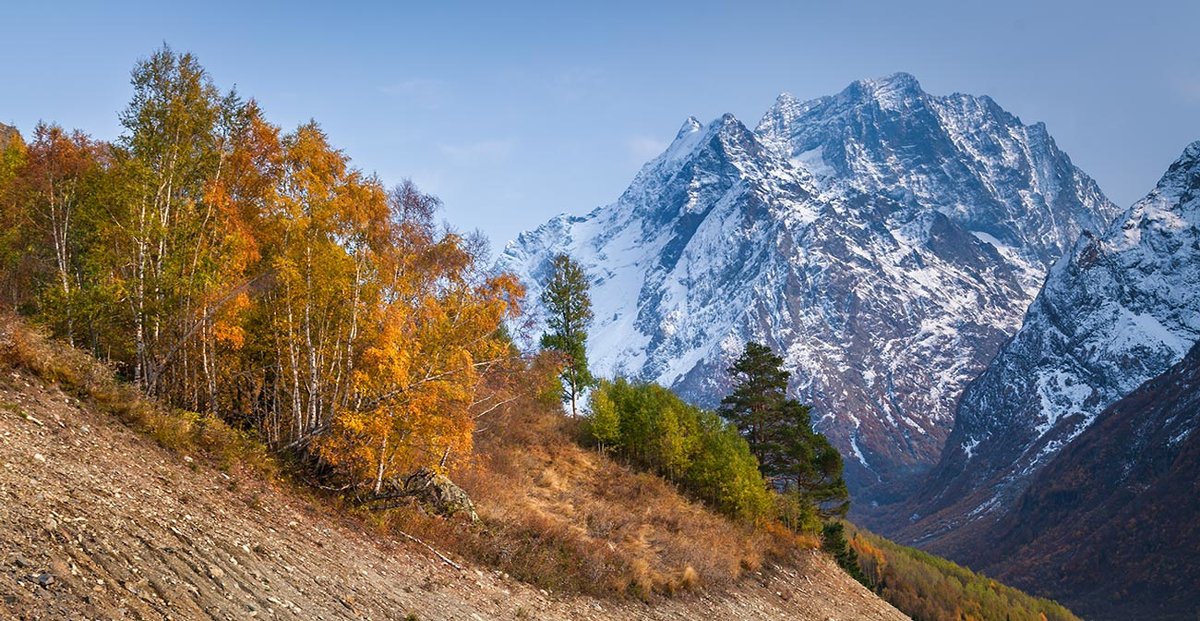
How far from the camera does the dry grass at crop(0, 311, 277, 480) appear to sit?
1734 centimetres

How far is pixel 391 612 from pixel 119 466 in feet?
20.8

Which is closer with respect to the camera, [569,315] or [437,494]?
[437,494]

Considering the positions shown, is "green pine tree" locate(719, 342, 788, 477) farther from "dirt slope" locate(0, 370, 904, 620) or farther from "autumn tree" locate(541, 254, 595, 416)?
"dirt slope" locate(0, 370, 904, 620)

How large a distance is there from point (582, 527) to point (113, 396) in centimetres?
1643

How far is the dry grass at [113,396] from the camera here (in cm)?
1734

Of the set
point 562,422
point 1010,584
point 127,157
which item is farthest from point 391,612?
point 1010,584

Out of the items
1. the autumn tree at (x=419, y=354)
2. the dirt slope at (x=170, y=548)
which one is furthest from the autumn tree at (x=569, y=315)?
the dirt slope at (x=170, y=548)

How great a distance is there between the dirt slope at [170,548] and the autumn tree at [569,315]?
92.4 ft

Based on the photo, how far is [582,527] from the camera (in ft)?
92.7

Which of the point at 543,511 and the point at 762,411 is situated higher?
the point at 762,411

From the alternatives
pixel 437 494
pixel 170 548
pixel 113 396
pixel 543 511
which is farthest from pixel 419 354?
pixel 170 548

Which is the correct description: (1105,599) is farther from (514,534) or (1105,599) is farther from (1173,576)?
(514,534)

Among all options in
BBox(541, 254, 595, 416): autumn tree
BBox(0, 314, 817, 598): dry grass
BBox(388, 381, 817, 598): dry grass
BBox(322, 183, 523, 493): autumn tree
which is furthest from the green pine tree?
BBox(322, 183, 523, 493): autumn tree

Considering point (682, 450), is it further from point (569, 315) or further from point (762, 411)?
point (569, 315)
